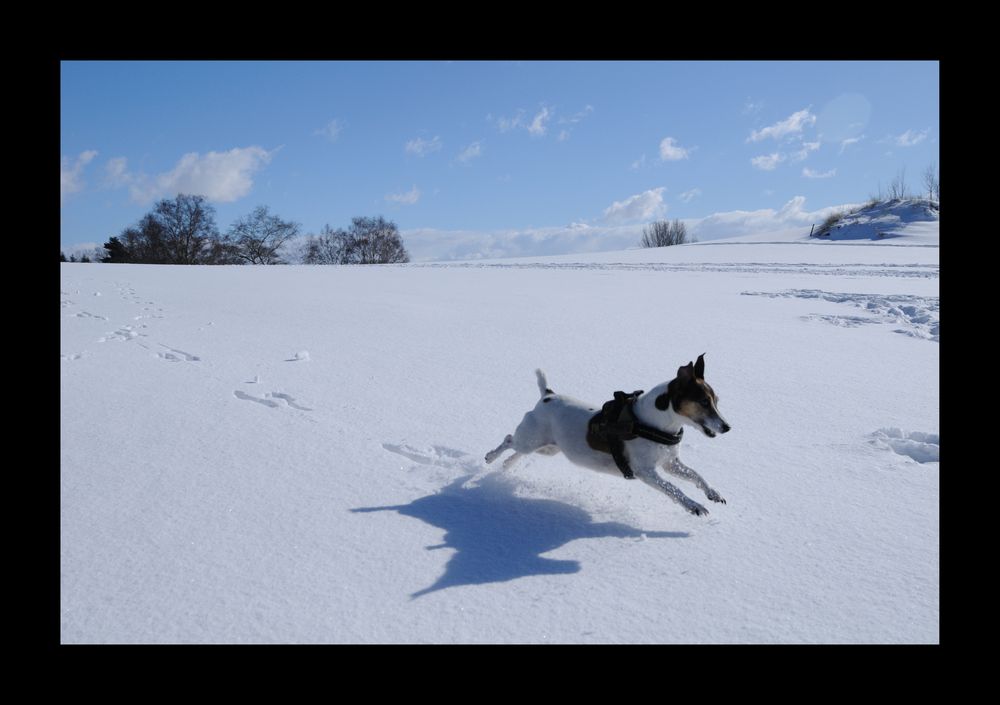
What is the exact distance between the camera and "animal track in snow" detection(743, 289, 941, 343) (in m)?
6.84

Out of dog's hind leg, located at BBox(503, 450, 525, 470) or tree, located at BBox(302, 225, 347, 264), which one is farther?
tree, located at BBox(302, 225, 347, 264)

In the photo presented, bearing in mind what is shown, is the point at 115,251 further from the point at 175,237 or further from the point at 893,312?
the point at 893,312

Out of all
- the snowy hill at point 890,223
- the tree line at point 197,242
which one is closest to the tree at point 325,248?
the tree line at point 197,242

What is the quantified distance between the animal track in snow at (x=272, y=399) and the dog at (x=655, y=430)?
1.92 metres

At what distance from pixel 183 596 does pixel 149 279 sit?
12.8 m

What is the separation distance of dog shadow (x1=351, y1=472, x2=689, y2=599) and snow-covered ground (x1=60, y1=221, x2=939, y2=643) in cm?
1

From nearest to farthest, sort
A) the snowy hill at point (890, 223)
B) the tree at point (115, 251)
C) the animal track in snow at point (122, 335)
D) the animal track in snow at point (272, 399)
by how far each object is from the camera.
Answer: the animal track in snow at point (272, 399) < the animal track in snow at point (122, 335) < the snowy hill at point (890, 223) < the tree at point (115, 251)

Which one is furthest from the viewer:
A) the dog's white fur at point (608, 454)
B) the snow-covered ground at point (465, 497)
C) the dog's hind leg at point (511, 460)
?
the dog's hind leg at point (511, 460)

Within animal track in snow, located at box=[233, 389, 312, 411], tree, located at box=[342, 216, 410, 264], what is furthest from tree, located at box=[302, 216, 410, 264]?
animal track in snow, located at box=[233, 389, 312, 411]

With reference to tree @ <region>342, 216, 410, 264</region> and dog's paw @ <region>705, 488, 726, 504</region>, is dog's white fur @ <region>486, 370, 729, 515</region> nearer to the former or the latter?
dog's paw @ <region>705, 488, 726, 504</region>

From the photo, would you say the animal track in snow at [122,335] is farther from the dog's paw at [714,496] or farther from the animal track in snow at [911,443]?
the animal track in snow at [911,443]

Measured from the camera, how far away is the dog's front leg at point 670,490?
2.62 m

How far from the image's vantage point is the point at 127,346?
5.59 metres
